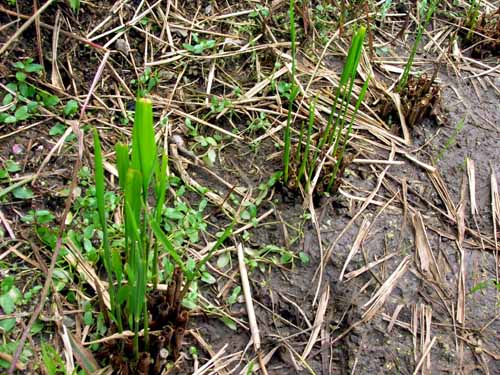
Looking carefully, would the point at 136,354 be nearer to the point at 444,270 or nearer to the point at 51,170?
the point at 51,170

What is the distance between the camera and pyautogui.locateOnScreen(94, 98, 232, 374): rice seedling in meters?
0.89

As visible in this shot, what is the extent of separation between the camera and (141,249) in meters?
1.01

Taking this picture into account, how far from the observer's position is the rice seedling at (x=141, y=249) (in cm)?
89

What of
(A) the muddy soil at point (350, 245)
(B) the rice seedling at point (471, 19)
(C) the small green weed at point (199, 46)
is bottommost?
(A) the muddy soil at point (350, 245)

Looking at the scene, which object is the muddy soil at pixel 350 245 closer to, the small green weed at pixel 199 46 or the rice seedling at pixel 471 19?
the small green weed at pixel 199 46

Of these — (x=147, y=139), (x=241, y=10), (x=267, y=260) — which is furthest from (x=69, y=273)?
(x=241, y=10)

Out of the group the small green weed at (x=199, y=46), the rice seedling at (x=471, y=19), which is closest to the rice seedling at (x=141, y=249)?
the small green weed at (x=199, y=46)

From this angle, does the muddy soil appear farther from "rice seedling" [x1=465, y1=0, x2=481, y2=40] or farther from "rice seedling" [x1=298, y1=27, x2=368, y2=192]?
"rice seedling" [x1=465, y1=0, x2=481, y2=40]

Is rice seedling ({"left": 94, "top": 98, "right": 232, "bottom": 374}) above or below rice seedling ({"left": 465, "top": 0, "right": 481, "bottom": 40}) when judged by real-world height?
below

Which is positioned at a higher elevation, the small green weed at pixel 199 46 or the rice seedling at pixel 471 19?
the rice seedling at pixel 471 19

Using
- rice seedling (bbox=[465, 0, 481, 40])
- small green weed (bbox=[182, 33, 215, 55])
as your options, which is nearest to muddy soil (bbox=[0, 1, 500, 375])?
small green weed (bbox=[182, 33, 215, 55])

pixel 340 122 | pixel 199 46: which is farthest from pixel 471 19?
pixel 199 46

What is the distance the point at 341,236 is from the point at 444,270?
0.98 ft

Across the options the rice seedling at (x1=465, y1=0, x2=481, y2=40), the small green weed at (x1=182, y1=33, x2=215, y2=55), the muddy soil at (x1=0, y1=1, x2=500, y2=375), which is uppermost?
the rice seedling at (x1=465, y1=0, x2=481, y2=40)
